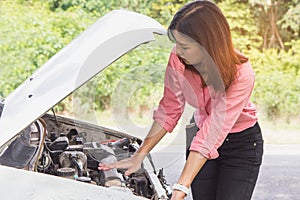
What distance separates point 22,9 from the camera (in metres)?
7.74

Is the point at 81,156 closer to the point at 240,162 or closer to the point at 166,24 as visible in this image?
the point at 240,162

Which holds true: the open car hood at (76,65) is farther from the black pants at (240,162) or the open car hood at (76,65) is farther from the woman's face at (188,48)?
the black pants at (240,162)

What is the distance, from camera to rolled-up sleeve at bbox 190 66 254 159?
1944mm

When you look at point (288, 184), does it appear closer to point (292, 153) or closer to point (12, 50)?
point (292, 153)

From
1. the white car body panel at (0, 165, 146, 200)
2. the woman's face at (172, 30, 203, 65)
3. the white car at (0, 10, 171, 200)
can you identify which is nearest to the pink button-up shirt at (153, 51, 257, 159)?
the woman's face at (172, 30, 203, 65)

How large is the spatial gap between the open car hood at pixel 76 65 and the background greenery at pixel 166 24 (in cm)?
530

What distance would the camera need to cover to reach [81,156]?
7.97ft

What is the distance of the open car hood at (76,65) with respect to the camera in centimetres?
171

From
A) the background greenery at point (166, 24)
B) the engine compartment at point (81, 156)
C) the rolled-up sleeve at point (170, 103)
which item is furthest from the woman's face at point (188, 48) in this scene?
the background greenery at point (166, 24)

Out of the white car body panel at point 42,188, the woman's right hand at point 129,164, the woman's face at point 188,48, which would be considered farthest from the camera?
the woman's right hand at point 129,164

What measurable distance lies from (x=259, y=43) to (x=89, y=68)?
266 inches

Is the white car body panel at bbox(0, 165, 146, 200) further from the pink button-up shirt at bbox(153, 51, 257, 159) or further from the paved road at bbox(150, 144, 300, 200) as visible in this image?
the paved road at bbox(150, 144, 300, 200)

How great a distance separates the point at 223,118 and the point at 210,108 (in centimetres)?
15

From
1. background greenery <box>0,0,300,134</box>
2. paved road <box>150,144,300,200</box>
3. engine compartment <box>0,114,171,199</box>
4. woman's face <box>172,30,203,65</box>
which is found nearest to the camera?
woman's face <box>172,30,203,65</box>
